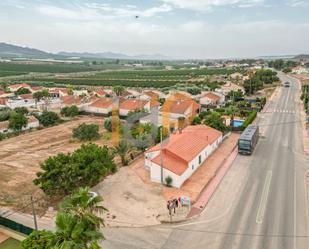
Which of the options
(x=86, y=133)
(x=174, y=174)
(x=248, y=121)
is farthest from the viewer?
(x=248, y=121)

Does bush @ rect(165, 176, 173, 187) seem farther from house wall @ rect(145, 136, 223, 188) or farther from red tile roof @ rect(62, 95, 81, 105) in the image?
red tile roof @ rect(62, 95, 81, 105)

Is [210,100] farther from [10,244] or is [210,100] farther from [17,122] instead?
[10,244]

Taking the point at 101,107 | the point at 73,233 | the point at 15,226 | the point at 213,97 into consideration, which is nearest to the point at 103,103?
the point at 101,107

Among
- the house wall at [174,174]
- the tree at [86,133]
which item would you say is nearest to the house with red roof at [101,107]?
the tree at [86,133]

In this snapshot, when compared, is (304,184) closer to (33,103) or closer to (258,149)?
(258,149)

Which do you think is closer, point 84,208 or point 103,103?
point 84,208

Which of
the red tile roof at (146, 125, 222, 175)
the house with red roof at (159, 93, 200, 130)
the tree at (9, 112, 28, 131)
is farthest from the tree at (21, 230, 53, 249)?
the tree at (9, 112, 28, 131)

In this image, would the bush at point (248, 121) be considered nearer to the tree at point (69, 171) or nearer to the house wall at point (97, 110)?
the tree at point (69, 171)
